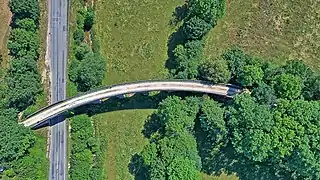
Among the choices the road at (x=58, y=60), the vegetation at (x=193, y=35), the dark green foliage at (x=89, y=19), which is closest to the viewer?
the vegetation at (x=193, y=35)

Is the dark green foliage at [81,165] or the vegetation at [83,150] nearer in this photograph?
the dark green foliage at [81,165]

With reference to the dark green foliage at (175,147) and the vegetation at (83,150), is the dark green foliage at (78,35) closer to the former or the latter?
the vegetation at (83,150)

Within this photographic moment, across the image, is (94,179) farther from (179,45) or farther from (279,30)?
(279,30)

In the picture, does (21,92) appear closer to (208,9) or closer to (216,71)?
(216,71)

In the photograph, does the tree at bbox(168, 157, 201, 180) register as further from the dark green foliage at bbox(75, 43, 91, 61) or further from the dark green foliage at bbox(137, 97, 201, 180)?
the dark green foliage at bbox(75, 43, 91, 61)

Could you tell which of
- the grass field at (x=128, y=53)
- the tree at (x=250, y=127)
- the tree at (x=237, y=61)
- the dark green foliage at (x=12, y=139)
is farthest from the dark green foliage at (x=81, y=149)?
the tree at (x=237, y=61)

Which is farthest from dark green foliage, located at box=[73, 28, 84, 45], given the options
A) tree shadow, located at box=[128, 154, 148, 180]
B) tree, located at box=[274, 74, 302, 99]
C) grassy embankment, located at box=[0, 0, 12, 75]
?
tree, located at box=[274, 74, 302, 99]

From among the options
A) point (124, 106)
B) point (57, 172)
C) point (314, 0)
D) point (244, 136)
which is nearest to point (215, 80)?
point (244, 136)
